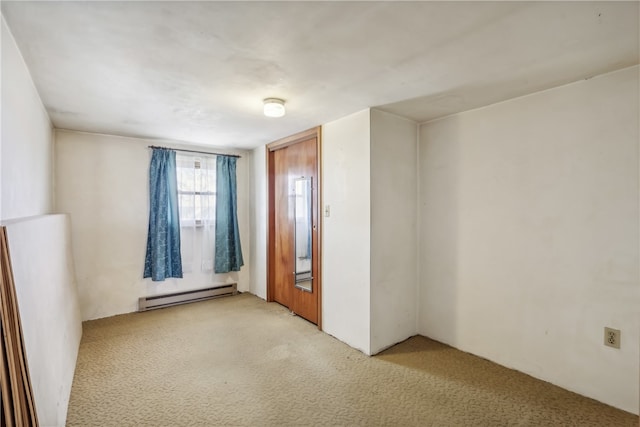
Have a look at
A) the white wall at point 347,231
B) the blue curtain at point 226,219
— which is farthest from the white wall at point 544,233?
the blue curtain at point 226,219

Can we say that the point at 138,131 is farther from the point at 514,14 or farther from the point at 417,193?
the point at 514,14

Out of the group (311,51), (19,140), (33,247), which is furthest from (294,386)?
(19,140)

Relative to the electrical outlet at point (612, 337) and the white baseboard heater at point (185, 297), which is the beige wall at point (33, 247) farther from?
the electrical outlet at point (612, 337)

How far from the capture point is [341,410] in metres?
1.96

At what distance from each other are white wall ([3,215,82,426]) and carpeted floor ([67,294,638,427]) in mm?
316

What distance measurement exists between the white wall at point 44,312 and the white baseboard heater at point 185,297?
1392 mm

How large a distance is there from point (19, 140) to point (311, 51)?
5.84 feet

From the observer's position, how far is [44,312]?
64.9 inches

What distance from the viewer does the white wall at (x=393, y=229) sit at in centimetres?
273

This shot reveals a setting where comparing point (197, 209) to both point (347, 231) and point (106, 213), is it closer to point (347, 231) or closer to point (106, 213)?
point (106, 213)

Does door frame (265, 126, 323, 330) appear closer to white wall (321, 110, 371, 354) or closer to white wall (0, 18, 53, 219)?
white wall (321, 110, 371, 354)

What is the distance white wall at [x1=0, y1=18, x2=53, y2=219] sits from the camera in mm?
1471

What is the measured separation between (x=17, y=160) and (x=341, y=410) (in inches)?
97.0


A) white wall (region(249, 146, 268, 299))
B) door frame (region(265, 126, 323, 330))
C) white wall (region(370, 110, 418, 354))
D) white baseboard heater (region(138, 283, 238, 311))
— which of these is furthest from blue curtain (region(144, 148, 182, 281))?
white wall (region(370, 110, 418, 354))
